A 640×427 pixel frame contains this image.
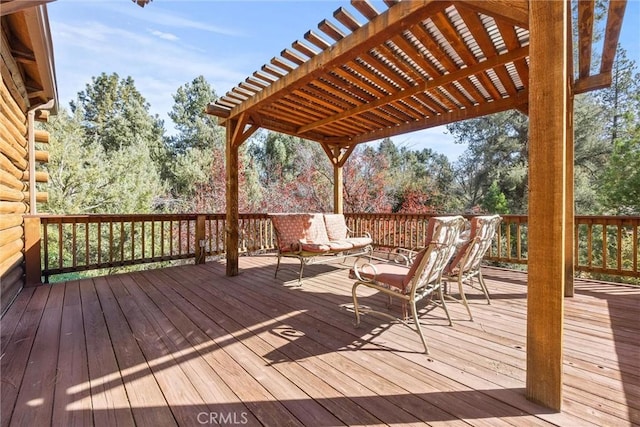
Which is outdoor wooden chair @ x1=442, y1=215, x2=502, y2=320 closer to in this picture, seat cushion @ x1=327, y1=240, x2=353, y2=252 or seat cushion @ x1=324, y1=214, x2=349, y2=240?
seat cushion @ x1=327, y1=240, x2=353, y2=252

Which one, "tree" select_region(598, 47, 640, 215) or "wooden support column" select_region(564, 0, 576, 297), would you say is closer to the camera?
"wooden support column" select_region(564, 0, 576, 297)

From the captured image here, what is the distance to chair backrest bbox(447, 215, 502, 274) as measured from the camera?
273 centimetres

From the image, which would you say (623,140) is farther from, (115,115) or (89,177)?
(115,115)

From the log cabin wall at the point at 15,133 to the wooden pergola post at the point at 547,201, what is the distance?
417 centimetres

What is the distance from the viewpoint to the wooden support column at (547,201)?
1486 millimetres

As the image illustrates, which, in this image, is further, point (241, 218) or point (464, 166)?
point (464, 166)

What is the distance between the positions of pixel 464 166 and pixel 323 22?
15424 millimetres

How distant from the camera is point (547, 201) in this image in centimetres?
152

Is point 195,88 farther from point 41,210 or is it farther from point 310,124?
point 310,124

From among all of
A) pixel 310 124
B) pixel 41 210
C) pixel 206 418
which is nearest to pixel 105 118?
pixel 41 210

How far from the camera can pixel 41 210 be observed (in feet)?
34.1

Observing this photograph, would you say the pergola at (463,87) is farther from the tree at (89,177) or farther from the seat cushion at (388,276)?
the tree at (89,177)

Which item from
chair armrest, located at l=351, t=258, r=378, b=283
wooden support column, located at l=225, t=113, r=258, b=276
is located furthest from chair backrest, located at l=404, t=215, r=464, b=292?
wooden support column, located at l=225, t=113, r=258, b=276

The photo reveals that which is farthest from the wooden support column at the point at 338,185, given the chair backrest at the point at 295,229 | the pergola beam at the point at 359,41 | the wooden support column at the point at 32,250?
the wooden support column at the point at 32,250
